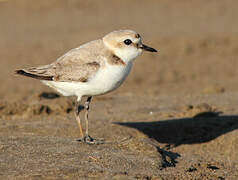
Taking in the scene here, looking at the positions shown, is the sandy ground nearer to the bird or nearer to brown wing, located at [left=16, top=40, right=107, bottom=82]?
the bird

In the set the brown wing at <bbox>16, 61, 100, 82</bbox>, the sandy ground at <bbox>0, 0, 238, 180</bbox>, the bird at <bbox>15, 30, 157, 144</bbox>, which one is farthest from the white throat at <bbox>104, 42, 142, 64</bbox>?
the sandy ground at <bbox>0, 0, 238, 180</bbox>

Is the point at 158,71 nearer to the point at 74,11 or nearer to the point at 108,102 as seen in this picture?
the point at 108,102

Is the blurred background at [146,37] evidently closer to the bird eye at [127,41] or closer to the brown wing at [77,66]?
the brown wing at [77,66]

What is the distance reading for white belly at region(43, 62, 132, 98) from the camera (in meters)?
5.84

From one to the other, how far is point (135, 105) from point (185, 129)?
172cm

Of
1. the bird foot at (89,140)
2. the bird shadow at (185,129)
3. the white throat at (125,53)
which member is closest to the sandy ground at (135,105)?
the bird shadow at (185,129)

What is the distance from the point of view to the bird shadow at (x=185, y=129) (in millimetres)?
7406

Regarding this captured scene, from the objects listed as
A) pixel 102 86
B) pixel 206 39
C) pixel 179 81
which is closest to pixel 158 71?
pixel 179 81

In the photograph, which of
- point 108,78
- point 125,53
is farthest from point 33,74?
point 125,53

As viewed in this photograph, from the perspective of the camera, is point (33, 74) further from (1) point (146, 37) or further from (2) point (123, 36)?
(1) point (146, 37)

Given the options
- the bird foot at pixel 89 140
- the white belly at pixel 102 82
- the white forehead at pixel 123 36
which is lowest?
the bird foot at pixel 89 140

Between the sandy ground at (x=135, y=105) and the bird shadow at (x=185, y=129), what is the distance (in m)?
0.02

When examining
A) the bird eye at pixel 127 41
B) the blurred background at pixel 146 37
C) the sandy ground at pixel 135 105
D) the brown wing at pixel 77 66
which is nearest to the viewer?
the sandy ground at pixel 135 105

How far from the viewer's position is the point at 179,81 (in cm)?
1370
